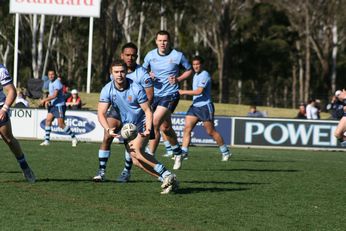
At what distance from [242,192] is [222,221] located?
2938 millimetres

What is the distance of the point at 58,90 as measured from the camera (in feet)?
78.0

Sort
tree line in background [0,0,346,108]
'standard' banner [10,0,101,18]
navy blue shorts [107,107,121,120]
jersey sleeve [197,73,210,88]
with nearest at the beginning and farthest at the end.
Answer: navy blue shorts [107,107,121,120] < jersey sleeve [197,73,210,88] < 'standard' banner [10,0,101,18] < tree line in background [0,0,346,108]

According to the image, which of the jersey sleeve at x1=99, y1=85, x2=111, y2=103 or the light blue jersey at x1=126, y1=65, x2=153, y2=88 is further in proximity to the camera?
the light blue jersey at x1=126, y1=65, x2=153, y2=88

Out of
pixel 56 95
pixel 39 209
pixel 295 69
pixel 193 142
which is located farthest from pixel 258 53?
pixel 39 209

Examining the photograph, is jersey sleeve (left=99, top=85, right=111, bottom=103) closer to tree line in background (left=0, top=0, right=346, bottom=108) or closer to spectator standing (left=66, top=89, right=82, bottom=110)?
spectator standing (left=66, top=89, right=82, bottom=110)

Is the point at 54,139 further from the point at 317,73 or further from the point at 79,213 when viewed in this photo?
the point at 317,73

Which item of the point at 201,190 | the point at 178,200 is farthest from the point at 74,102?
the point at 178,200

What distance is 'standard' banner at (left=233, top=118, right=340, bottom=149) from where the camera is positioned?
28.8m

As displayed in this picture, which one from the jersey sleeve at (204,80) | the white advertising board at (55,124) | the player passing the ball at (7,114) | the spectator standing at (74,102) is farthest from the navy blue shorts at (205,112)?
the spectator standing at (74,102)

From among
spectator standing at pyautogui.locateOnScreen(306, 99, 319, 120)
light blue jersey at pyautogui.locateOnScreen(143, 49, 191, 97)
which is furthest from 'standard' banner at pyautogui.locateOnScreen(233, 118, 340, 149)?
light blue jersey at pyautogui.locateOnScreen(143, 49, 191, 97)

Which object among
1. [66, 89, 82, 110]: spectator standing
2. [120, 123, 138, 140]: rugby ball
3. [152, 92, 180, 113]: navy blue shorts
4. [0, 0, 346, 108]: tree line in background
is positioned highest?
[0, 0, 346, 108]: tree line in background

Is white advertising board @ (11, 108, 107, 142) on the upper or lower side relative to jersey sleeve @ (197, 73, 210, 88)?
lower

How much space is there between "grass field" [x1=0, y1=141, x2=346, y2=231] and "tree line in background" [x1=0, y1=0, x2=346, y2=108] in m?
34.0

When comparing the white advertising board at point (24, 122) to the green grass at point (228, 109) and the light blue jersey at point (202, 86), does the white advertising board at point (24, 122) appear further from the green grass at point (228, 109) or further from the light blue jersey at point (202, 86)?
the light blue jersey at point (202, 86)
